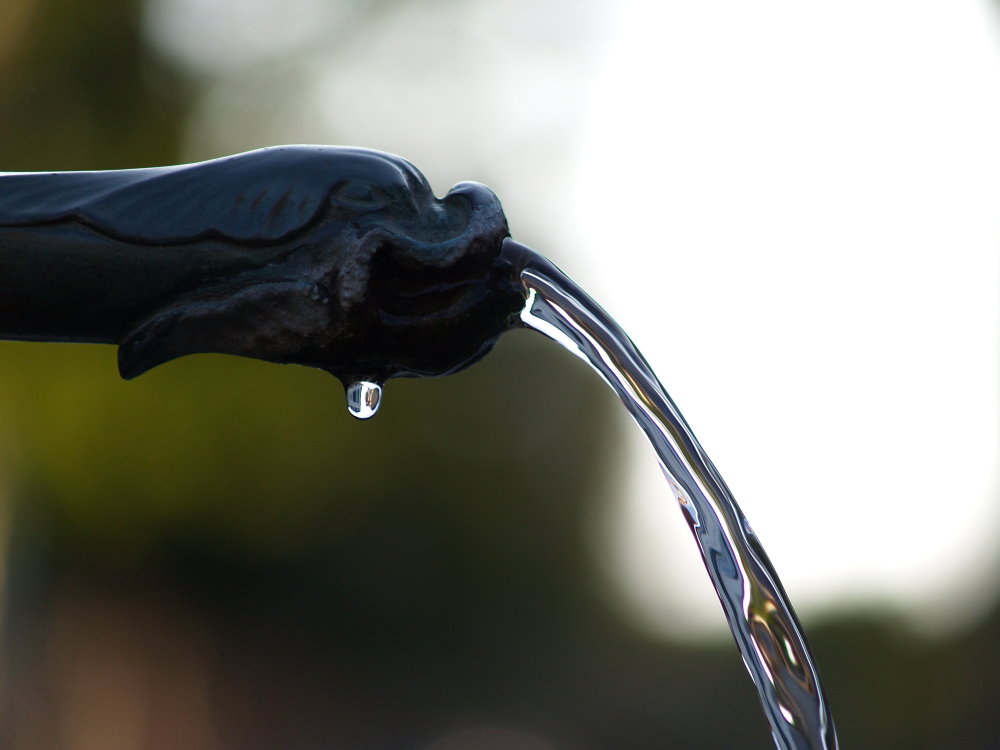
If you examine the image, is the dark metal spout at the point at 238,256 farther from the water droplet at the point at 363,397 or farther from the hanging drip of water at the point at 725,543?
the hanging drip of water at the point at 725,543

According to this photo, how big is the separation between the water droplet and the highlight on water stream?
30mm

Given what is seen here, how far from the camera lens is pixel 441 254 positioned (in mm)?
1181

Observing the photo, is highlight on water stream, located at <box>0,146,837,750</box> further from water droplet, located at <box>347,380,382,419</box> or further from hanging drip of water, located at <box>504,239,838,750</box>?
hanging drip of water, located at <box>504,239,838,750</box>

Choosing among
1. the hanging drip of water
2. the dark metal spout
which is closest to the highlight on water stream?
the dark metal spout

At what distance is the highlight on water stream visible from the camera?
1162 mm

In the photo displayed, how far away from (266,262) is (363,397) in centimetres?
23

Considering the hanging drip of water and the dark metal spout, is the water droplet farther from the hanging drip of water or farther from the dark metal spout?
the hanging drip of water

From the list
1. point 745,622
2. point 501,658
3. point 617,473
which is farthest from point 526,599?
point 745,622

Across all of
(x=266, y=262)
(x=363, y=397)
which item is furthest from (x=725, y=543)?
(x=266, y=262)

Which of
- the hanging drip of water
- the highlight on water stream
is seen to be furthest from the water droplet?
the hanging drip of water

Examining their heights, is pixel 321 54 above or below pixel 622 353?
above

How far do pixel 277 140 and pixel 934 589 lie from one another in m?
16.4

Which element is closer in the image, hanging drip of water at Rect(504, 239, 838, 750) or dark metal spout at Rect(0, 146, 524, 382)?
dark metal spout at Rect(0, 146, 524, 382)

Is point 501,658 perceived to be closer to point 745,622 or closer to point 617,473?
point 617,473
